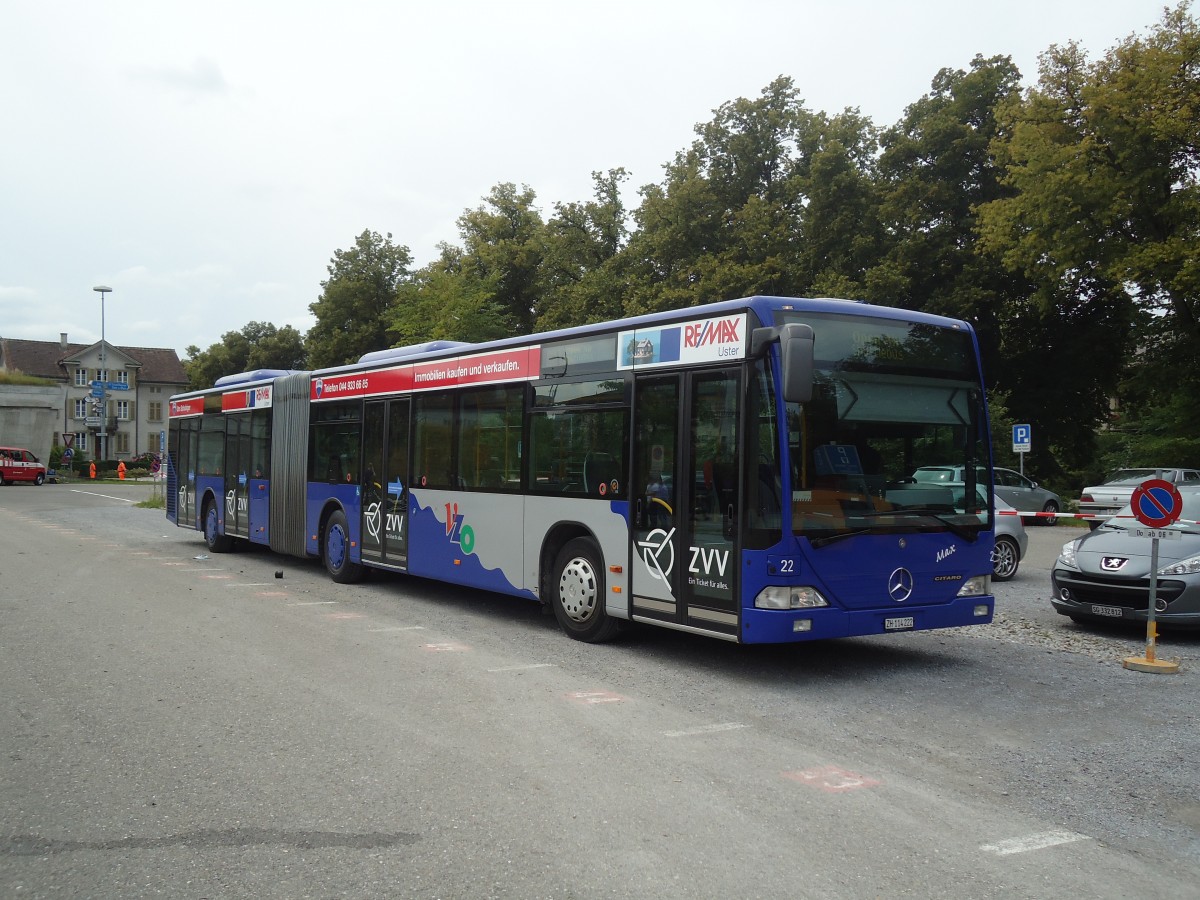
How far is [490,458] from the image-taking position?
35.2 ft

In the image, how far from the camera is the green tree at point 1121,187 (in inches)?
1076

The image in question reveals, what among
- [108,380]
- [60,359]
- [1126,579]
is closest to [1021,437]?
[1126,579]

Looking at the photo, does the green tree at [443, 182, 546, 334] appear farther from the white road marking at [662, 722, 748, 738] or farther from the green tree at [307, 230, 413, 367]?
the white road marking at [662, 722, 748, 738]

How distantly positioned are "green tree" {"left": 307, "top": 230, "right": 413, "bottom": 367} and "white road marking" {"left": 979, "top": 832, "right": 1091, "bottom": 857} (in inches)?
2153

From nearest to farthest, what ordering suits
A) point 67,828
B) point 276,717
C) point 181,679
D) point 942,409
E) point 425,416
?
1. point 67,828
2. point 276,717
3. point 181,679
4. point 942,409
5. point 425,416

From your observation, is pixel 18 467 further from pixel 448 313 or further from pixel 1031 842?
pixel 1031 842

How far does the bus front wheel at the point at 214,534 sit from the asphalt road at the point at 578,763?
783cm

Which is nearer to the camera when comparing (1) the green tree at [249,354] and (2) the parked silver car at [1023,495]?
(2) the parked silver car at [1023,495]

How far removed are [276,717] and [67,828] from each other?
6.51 feet

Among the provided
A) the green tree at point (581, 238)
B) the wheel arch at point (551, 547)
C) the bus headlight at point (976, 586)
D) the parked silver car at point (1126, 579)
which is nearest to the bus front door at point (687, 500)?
the wheel arch at point (551, 547)

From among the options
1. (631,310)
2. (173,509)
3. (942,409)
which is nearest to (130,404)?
(631,310)

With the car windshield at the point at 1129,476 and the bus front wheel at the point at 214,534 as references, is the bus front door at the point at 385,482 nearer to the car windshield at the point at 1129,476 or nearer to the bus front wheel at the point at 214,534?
the bus front wheel at the point at 214,534

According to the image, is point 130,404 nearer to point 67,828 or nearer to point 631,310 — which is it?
point 631,310

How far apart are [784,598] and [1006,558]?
9023 mm
